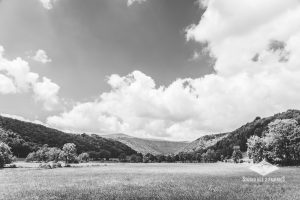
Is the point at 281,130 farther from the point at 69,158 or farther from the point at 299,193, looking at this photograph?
the point at 69,158

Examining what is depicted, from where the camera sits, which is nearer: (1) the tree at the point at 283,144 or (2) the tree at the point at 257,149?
(1) the tree at the point at 283,144

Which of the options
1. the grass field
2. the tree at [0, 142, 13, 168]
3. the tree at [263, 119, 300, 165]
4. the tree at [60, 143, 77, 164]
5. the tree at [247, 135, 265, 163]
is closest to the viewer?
the grass field

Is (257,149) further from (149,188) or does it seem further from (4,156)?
(4,156)

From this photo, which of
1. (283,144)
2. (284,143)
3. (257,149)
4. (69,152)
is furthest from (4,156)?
(284,143)

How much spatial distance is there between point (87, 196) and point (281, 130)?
6952 centimetres

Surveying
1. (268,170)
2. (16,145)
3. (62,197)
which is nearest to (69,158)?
(16,145)

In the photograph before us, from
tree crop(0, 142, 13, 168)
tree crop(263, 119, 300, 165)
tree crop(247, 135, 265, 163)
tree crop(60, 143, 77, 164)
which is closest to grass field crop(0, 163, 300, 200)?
tree crop(263, 119, 300, 165)

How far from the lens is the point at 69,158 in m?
125

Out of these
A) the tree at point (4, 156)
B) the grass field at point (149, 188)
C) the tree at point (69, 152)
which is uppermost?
the tree at point (69, 152)

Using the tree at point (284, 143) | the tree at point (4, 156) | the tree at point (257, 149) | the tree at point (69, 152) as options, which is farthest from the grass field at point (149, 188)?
the tree at point (69, 152)

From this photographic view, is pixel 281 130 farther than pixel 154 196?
Yes

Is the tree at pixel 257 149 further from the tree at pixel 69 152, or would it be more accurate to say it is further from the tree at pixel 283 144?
the tree at pixel 69 152

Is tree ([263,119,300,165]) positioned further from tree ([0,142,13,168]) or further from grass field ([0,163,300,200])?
tree ([0,142,13,168])

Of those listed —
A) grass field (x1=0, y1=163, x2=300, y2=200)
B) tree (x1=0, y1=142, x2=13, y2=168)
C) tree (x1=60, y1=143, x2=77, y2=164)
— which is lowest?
grass field (x1=0, y1=163, x2=300, y2=200)
